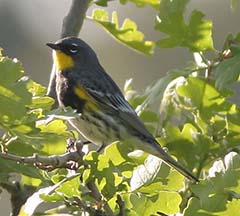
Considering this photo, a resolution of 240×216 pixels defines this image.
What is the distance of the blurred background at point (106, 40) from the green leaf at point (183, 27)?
7673 mm

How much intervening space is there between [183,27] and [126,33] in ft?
1.64

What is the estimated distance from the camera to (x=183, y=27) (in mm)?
3248

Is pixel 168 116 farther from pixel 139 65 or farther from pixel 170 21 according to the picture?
pixel 139 65

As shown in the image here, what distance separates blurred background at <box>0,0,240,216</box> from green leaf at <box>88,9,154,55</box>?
720 cm

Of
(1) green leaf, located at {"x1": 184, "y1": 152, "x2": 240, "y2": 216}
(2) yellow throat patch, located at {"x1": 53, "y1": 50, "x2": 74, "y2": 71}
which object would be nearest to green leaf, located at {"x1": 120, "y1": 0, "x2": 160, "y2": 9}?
(1) green leaf, located at {"x1": 184, "y1": 152, "x2": 240, "y2": 216}

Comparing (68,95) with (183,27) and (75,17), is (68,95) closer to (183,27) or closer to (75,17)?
(75,17)

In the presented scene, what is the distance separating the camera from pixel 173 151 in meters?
3.22

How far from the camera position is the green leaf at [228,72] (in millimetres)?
2961

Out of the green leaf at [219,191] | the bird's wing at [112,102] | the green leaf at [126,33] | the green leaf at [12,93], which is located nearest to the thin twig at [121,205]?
the green leaf at [219,191]

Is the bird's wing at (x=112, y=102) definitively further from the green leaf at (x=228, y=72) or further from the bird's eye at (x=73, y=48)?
the green leaf at (x=228, y=72)

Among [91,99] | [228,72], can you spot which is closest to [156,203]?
[228,72]

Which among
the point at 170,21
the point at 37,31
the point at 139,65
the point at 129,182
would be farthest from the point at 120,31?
the point at 37,31

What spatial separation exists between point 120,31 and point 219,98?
566mm

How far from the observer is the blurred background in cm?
1167
